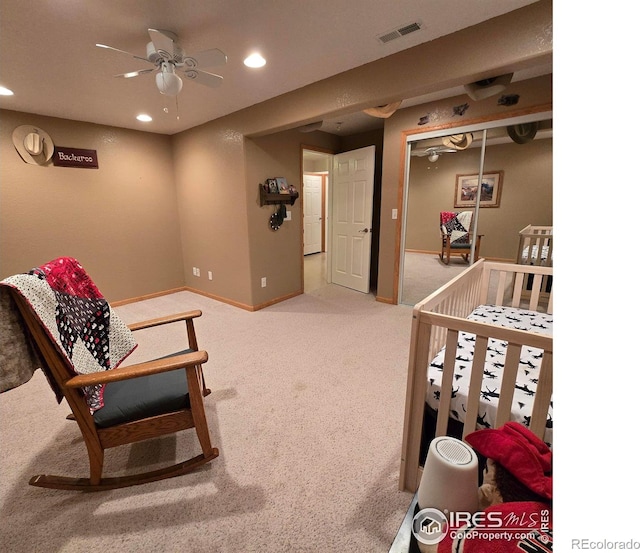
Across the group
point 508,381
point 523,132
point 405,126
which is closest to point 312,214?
point 405,126

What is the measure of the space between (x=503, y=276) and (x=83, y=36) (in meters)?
3.24

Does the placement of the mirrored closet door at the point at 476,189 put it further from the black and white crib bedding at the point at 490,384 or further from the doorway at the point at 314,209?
the doorway at the point at 314,209

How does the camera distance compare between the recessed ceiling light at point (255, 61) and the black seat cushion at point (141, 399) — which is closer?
the black seat cushion at point (141, 399)

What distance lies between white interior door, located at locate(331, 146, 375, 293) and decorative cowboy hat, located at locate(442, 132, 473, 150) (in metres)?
0.93

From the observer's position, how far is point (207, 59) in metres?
1.81

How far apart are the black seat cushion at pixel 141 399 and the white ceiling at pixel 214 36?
6.22 ft

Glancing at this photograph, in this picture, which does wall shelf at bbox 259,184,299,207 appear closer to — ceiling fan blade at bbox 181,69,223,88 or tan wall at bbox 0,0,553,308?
tan wall at bbox 0,0,553,308

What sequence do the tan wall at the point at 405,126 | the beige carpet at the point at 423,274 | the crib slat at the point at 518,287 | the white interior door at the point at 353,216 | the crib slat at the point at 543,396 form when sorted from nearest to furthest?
the crib slat at the point at 543,396, the crib slat at the point at 518,287, the tan wall at the point at 405,126, the beige carpet at the point at 423,274, the white interior door at the point at 353,216

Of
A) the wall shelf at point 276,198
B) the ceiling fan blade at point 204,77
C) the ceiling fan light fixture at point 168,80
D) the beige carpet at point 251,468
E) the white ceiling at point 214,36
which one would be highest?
the white ceiling at point 214,36

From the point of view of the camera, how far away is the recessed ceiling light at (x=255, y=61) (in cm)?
205

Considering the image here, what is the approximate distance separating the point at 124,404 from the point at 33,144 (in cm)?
333

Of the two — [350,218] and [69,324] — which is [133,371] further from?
[350,218]

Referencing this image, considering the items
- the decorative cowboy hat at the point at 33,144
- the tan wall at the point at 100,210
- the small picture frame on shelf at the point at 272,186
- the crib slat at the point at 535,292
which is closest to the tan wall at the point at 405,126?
the small picture frame on shelf at the point at 272,186

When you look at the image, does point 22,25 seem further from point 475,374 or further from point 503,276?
point 503,276
